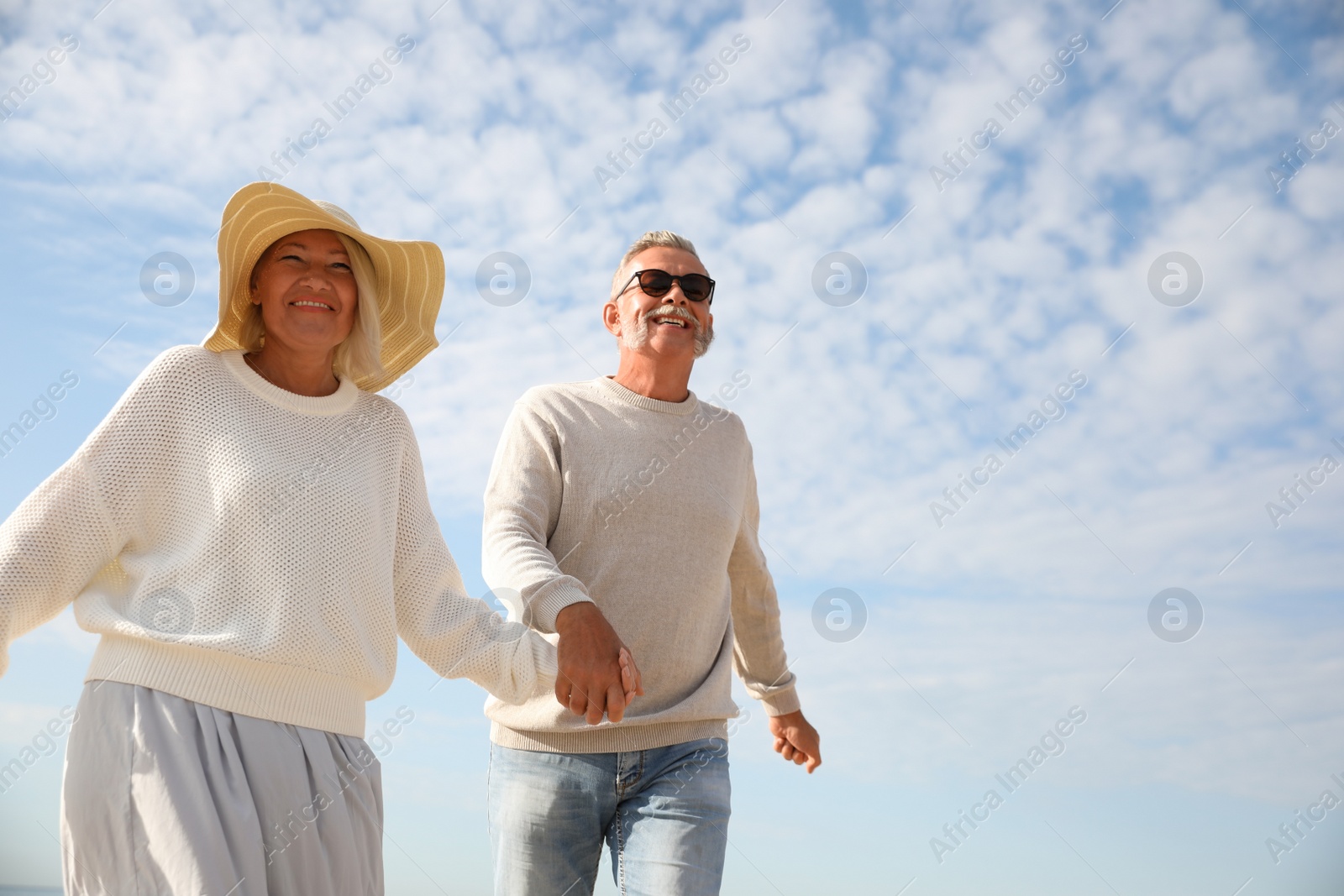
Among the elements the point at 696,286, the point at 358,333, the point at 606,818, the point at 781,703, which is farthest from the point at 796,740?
the point at 358,333

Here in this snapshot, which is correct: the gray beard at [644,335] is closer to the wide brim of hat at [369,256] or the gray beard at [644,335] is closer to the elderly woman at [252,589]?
the wide brim of hat at [369,256]

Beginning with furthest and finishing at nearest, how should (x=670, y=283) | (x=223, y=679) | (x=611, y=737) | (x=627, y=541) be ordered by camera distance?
(x=670, y=283), (x=627, y=541), (x=611, y=737), (x=223, y=679)

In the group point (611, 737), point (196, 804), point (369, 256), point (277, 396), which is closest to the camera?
point (196, 804)

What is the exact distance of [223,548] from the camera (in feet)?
9.93

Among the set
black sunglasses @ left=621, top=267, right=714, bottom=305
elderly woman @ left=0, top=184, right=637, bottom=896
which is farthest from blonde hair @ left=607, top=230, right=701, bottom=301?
elderly woman @ left=0, top=184, right=637, bottom=896

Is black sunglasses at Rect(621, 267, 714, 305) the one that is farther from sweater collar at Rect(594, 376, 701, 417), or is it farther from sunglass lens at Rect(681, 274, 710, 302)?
sweater collar at Rect(594, 376, 701, 417)

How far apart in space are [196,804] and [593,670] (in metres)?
1.11

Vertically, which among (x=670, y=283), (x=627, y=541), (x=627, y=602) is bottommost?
(x=627, y=602)

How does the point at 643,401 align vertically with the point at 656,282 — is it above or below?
below

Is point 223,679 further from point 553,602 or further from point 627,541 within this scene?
point 627,541

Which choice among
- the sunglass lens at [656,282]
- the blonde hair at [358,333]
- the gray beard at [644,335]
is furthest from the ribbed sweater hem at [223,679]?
the sunglass lens at [656,282]

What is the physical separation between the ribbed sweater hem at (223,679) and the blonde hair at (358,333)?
922 millimetres

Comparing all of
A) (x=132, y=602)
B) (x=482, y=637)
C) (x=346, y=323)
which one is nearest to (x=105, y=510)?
(x=132, y=602)

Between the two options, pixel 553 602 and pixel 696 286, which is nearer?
pixel 553 602
